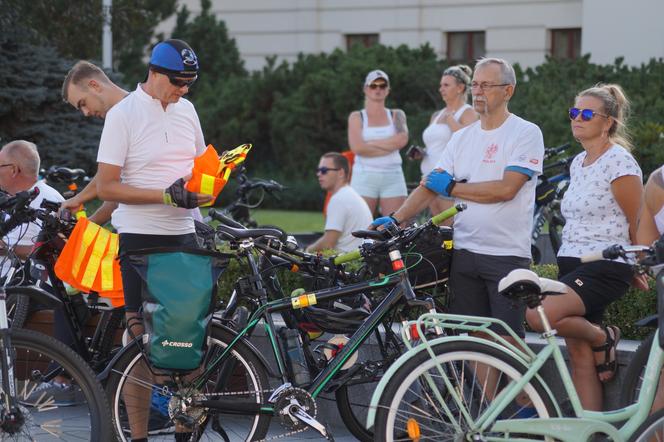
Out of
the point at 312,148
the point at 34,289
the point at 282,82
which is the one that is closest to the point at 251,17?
the point at 282,82

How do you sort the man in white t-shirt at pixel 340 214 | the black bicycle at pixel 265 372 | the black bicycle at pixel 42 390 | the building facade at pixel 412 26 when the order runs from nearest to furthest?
1. the black bicycle at pixel 42 390
2. the black bicycle at pixel 265 372
3. the man in white t-shirt at pixel 340 214
4. the building facade at pixel 412 26

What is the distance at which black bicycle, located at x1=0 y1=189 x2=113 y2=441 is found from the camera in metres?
5.16

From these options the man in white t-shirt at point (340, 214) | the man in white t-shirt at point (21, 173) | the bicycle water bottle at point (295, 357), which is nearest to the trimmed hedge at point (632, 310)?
the bicycle water bottle at point (295, 357)

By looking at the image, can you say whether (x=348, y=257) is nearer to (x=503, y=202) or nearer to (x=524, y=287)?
(x=503, y=202)

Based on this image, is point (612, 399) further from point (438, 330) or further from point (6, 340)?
point (6, 340)

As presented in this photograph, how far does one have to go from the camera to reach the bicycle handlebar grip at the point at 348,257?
19.7 feet

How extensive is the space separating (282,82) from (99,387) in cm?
1846

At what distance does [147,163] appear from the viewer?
5.81 metres

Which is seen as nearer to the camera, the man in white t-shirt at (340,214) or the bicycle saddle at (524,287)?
the bicycle saddle at (524,287)

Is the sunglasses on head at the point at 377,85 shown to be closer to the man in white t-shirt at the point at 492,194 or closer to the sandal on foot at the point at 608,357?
the man in white t-shirt at the point at 492,194

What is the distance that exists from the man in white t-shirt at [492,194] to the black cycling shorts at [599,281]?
0.97ft

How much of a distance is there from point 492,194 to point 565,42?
2031cm

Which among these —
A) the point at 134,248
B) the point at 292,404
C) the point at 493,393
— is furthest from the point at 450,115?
the point at 493,393

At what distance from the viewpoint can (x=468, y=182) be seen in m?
6.04
